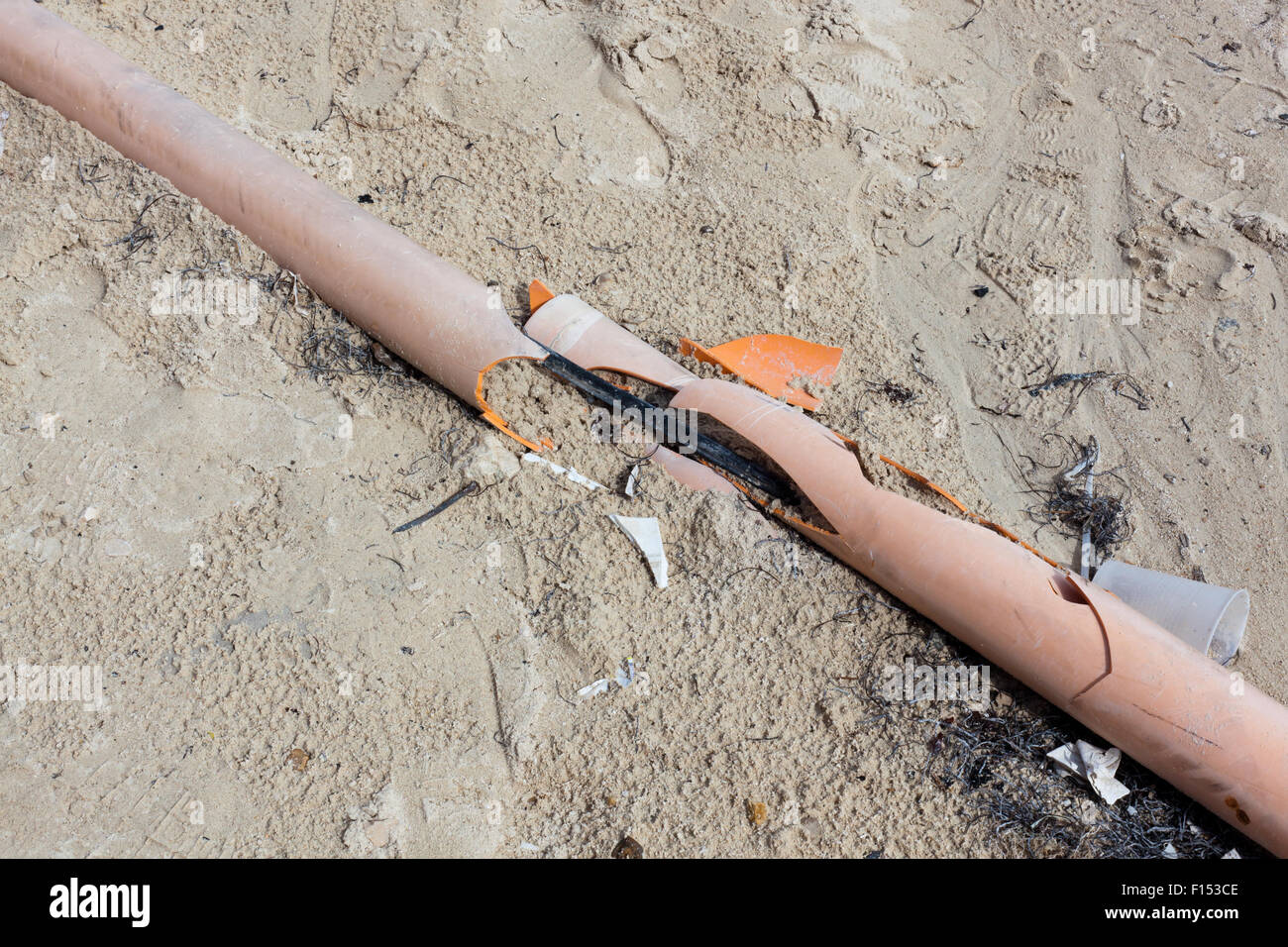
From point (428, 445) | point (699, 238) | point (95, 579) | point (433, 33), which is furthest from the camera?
point (433, 33)

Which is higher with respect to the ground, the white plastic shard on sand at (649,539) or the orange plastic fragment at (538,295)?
the orange plastic fragment at (538,295)

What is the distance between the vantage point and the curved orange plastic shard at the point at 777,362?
3.50 meters

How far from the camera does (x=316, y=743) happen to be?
281 centimetres

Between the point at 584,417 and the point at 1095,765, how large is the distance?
2136 millimetres

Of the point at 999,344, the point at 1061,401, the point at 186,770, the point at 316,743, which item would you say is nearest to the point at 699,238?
the point at 999,344

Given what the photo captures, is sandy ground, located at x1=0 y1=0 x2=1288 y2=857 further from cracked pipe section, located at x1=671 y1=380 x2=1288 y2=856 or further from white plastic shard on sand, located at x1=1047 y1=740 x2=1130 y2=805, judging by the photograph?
cracked pipe section, located at x1=671 y1=380 x2=1288 y2=856

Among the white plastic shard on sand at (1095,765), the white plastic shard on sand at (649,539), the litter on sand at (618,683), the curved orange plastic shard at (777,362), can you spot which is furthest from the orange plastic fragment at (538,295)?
the white plastic shard on sand at (1095,765)

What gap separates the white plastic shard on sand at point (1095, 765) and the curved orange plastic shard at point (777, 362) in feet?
4.98

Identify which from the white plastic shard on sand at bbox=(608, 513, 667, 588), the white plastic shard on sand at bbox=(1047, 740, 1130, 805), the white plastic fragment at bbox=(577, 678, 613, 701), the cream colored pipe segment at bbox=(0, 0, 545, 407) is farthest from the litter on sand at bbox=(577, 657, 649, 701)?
the white plastic shard on sand at bbox=(1047, 740, 1130, 805)

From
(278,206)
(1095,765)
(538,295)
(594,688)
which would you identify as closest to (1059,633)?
(1095,765)

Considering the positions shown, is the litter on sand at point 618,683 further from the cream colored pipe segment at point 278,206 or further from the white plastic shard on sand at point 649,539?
the cream colored pipe segment at point 278,206

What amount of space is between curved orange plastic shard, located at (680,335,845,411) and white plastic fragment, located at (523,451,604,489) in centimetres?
71
